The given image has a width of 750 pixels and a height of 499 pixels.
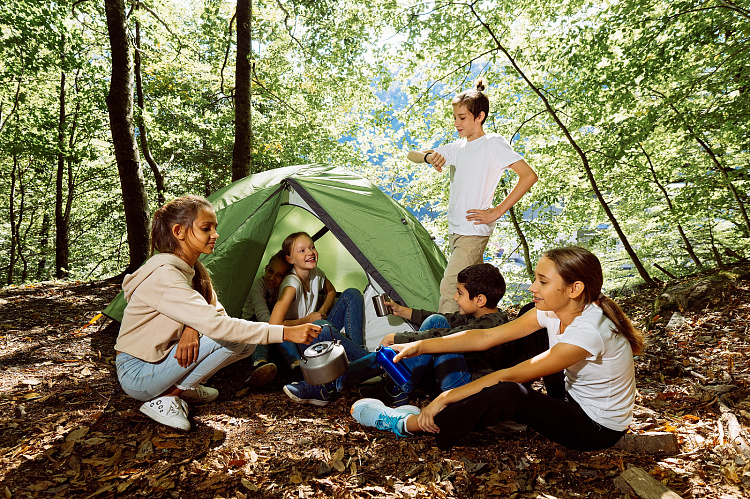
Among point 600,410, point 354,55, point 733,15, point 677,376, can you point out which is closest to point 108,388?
point 600,410

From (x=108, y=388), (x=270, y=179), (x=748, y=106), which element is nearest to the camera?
(x=108, y=388)

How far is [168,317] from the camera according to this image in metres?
2.50

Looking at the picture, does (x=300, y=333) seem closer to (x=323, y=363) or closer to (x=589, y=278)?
(x=323, y=363)

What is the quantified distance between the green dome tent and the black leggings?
171 cm

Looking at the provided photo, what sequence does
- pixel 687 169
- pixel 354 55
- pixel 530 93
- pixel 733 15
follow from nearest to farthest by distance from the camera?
pixel 733 15 < pixel 687 169 < pixel 530 93 < pixel 354 55

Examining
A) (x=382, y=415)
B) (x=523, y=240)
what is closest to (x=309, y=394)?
(x=382, y=415)

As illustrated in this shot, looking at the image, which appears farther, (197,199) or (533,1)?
(533,1)

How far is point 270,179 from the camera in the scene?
4207 mm

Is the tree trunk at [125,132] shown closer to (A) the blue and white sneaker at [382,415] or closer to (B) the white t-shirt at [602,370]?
(A) the blue and white sneaker at [382,415]

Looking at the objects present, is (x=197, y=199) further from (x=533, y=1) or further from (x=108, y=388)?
(x=533, y=1)

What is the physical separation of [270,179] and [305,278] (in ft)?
3.44

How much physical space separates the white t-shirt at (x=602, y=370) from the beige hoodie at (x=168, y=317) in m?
1.51

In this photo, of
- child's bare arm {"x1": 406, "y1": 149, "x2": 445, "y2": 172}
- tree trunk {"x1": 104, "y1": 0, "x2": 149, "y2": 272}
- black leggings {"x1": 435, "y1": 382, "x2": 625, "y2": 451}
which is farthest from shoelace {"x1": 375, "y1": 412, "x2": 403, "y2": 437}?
tree trunk {"x1": 104, "y1": 0, "x2": 149, "y2": 272}

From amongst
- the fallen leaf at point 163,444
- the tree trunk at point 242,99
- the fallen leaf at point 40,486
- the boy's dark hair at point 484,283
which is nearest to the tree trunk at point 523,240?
the tree trunk at point 242,99
